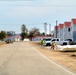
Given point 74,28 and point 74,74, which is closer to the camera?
point 74,74

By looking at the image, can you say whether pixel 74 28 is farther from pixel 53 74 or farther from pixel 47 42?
pixel 53 74

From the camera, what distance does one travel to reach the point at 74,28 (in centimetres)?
Result: 9681

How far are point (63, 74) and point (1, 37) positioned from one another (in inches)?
7243

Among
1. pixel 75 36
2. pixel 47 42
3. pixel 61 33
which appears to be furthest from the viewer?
pixel 61 33

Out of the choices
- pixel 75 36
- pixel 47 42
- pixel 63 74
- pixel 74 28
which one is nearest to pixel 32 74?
pixel 63 74

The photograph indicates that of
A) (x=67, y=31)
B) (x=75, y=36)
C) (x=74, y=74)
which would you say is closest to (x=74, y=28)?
(x=67, y=31)

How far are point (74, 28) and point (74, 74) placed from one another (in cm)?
8276

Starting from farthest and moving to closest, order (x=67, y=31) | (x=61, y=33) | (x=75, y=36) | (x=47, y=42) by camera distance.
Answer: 1. (x=61, y=33)
2. (x=67, y=31)
3. (x=47, y=42)
4. (x=75, y=36)

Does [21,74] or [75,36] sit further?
[75,36]

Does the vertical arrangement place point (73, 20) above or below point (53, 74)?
above

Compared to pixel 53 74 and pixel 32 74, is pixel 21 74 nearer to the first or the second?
pixel 32 74

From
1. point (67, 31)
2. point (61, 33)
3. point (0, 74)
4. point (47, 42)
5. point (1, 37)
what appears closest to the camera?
point (0, 74)

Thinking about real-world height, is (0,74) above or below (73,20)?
below

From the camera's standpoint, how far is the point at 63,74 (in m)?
14.5
